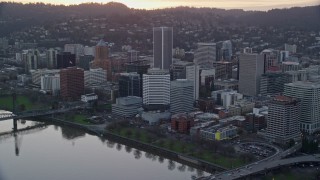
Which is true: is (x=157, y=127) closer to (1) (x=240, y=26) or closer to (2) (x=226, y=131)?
(2) (x=226, y=131)

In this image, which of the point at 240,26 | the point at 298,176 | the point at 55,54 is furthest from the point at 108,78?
the point at 240,26

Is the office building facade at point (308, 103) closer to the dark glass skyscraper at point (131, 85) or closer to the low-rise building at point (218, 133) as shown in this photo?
the low-rise building at point (218, 133)

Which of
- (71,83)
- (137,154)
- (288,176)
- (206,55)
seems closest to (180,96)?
(137,154)

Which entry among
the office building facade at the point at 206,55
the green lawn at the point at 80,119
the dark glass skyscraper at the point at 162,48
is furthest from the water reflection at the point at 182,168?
the office building facade at the point at 206,55

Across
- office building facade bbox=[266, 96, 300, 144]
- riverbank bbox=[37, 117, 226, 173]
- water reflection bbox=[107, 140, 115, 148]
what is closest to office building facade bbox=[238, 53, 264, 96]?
office building facade bbox=[266, 96, 300, 144]

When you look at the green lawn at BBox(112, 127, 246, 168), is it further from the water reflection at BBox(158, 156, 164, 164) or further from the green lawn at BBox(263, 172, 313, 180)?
the green lawn at BBox(263, 172, 313, 180)

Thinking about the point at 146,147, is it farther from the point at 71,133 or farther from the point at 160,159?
the point at 71,133
